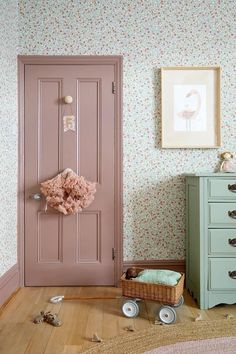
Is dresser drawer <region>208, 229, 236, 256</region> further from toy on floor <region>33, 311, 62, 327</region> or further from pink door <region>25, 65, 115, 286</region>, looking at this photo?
toy on floor <region>33, 311, 62, 327</region>

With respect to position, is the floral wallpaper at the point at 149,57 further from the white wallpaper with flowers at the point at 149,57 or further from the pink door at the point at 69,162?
the pink door at the point at 69,162

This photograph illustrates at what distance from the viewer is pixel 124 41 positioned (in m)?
3.08

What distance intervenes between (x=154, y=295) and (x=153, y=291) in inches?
1.1

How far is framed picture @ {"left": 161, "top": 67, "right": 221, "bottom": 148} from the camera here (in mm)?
3057

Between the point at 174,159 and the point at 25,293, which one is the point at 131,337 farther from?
the point at 174,159

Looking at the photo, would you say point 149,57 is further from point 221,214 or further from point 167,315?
point 167,315

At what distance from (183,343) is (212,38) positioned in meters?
2.60

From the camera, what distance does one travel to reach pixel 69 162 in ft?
10.1

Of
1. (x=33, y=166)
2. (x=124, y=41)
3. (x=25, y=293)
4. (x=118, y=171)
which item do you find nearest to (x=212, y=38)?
(x=124, y=41)

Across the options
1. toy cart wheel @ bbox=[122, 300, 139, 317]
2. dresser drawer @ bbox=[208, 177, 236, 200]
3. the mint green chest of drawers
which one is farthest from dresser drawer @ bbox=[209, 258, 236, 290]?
toy cart wheel @ bbox=[122, 300, 139, 317]

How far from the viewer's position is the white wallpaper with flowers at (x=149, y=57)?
3.07 metres

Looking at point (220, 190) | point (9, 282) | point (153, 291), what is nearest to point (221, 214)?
point (220, 190)

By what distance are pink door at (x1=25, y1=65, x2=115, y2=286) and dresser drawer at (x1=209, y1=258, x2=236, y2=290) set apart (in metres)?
0.97

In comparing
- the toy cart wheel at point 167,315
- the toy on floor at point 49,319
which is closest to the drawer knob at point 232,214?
the toy cart wheel at point 167,315
